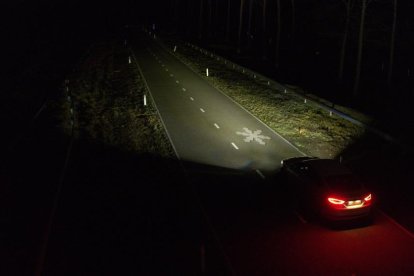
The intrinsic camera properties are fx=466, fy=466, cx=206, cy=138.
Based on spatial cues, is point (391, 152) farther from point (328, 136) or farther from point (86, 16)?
point (86, 16)

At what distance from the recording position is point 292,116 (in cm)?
2866

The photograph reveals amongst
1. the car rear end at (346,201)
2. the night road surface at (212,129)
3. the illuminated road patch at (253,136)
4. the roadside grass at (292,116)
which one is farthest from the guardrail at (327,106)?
the car rear end at (346,201)

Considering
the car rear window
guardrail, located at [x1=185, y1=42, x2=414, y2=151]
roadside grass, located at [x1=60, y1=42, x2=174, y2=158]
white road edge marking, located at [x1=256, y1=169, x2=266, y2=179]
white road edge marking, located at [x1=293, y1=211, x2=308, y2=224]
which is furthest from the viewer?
roadside grass, located at [x1=60, y1=42, x2=174, y2=158]

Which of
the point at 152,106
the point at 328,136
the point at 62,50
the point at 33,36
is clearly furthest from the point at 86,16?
the point at 328,136

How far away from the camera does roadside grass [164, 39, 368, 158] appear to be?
23656 millimetres

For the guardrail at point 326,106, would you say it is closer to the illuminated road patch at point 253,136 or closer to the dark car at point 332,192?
the illuminated road patch at point 253,136

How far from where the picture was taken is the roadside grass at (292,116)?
77.6ft

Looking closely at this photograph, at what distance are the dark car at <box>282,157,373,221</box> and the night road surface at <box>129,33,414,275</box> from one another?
502 millimetres

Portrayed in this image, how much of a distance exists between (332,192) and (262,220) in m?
2.57

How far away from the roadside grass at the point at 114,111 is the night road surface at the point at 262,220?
119 cm

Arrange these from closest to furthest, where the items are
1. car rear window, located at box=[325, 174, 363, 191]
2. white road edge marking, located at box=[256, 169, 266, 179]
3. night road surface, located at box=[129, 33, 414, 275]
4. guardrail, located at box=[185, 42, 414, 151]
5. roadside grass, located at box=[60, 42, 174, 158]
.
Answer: night road surface, located at box=[129, 33, 414, 275] → car rear window, located at box=[325, 174, 363, 191] → white road edge marking, located at box=[256, 169, 266, 179] → guardrail, located at box=[185, 42, 414, 151] → roadside grass, located at box=[60, 42, 174, 158]

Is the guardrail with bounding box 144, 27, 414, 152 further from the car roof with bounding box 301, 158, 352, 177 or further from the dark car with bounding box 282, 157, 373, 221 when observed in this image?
the dark car with bounding box 282, 157, 373, 221

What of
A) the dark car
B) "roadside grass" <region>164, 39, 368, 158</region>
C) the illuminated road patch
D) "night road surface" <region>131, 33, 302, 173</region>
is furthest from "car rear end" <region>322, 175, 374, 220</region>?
the illuminated road patch

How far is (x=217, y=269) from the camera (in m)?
12.1
